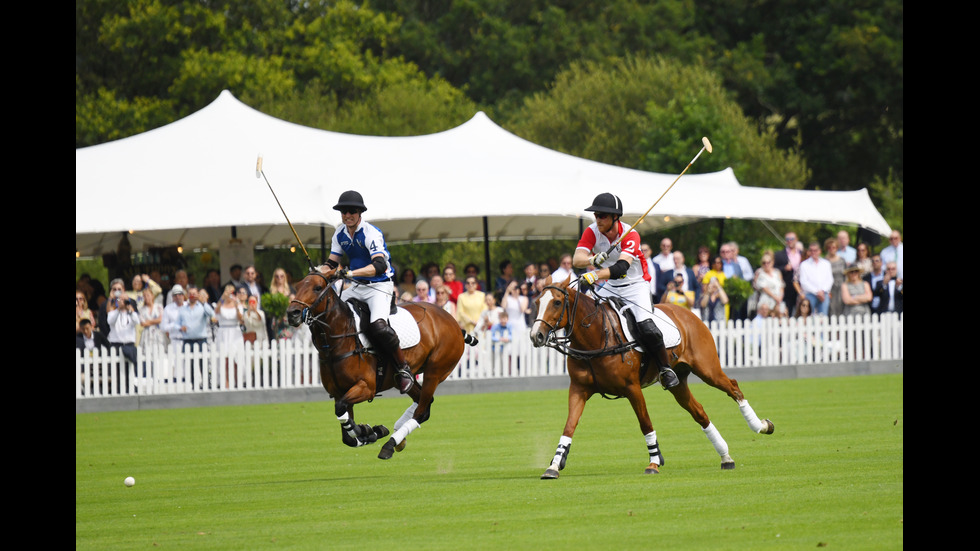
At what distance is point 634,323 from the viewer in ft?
37.3

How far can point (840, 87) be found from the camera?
4988 cm

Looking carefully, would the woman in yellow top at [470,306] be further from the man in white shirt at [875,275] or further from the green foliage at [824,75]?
the green foliage at [824,75]

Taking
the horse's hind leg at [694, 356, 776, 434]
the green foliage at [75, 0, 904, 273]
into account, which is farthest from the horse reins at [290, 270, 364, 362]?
the green foliage at [75, 0, 904, 273]

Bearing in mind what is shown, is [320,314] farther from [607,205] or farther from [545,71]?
[545,71]

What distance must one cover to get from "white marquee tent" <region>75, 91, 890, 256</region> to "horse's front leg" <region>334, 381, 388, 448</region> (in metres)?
9.88

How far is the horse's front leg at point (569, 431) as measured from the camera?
1066 centimetres

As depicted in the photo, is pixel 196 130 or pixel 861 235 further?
pixel 861 235

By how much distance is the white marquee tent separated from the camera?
21.7 metres

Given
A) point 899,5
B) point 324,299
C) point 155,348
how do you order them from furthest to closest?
1. point 899,5
2. point 155,348
3. point 324,299

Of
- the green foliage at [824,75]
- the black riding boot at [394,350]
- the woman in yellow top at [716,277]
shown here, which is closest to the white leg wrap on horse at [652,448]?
the black riding boot at [394,350]

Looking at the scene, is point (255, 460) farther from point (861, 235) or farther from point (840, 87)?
point (840, 87)
